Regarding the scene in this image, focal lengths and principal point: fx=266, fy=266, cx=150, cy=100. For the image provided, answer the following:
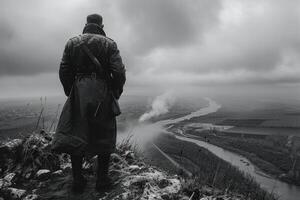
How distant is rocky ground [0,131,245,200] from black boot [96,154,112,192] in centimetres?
10

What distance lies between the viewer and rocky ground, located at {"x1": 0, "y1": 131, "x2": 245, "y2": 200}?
406 cm

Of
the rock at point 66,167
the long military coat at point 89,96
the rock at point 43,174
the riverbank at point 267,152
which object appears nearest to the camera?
the long military coat at point 89,96

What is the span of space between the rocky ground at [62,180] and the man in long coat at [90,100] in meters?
0.36

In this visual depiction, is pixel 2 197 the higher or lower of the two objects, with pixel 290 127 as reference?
higher

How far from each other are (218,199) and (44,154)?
3499 mm

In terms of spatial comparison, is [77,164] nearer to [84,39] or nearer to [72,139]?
[72,139]

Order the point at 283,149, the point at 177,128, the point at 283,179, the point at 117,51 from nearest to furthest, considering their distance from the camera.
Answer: the point at 117,51 < the point at 283,179 < the point at 283,149 < the point at 177,128

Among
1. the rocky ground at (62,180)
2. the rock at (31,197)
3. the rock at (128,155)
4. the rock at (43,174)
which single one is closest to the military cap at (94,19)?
the rocky ground at (62,180)

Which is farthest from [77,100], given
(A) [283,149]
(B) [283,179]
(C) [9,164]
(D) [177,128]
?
(D) [177,128]

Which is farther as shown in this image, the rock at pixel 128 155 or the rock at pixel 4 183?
the rock at pixel 128 155

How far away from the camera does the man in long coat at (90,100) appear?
4.06m

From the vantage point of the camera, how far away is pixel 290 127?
128 meters

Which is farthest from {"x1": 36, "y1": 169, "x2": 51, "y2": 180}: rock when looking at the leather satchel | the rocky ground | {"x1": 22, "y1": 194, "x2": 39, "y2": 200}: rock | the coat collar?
the coat collar

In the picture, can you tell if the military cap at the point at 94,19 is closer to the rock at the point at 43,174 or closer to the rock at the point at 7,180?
the rock at the point at 43,174
